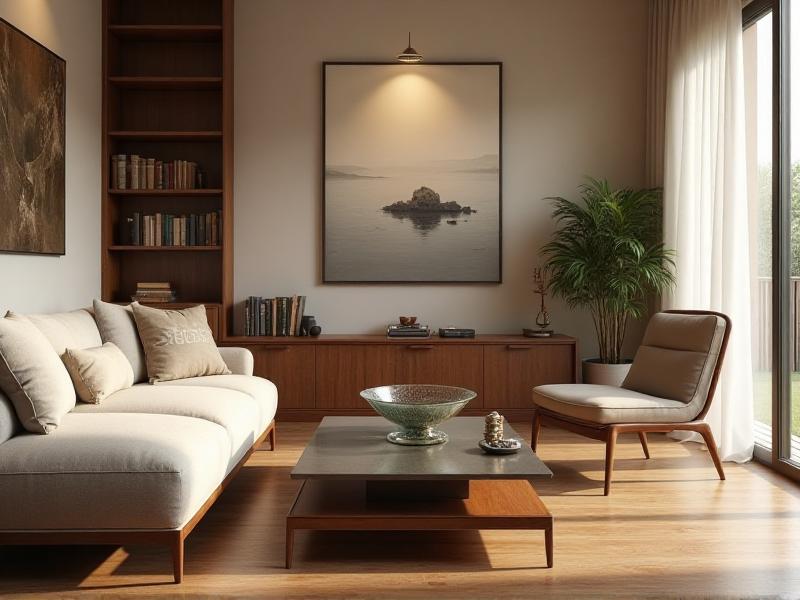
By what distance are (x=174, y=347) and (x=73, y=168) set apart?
4.89 feet

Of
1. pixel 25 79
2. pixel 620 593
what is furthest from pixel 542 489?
pixel 25 79

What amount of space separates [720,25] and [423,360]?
275 cm

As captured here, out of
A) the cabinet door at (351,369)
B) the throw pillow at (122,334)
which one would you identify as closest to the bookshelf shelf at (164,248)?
the cabinet door at (351,369)

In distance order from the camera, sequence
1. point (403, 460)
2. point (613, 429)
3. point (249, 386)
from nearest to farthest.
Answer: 1. point (403, 460)
2. point (613, 429)
3. point (249, 386)

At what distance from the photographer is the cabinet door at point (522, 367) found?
5.36m

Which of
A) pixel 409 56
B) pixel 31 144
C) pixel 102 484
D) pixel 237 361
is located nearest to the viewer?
pixel 102 484

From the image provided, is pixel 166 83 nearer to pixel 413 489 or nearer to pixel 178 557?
pixel 413 489

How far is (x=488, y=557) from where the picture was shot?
9.18 feet

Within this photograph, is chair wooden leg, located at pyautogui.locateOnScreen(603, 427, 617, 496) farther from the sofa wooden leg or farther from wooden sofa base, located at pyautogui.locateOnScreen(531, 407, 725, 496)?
the sofa wooden leg

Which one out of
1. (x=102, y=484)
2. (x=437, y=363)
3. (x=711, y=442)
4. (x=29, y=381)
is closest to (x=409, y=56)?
(x=437, y=363)

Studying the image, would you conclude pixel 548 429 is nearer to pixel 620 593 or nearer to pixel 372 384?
pixel 372 384

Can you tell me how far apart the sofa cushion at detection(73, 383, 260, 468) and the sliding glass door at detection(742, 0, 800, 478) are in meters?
2.69

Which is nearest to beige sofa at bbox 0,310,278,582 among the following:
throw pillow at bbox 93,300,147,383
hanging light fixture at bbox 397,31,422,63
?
throw pillow at bbox 93,300,147,383

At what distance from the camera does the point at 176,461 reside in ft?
8.21
